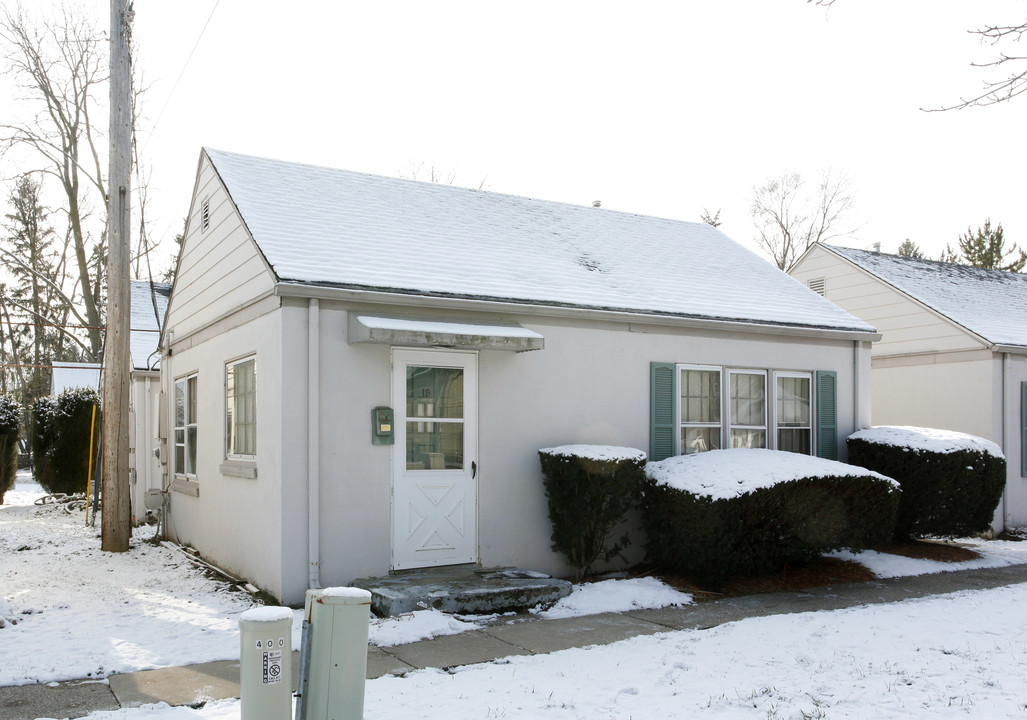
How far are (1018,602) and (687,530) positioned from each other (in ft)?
10.6

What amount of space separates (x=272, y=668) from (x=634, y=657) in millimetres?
3138

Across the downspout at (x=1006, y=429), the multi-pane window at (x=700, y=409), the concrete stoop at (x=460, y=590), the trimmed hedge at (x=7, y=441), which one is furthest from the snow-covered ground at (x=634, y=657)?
the trimmed hedge at (x=7, y=441)

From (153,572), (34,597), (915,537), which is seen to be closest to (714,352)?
(915,537)

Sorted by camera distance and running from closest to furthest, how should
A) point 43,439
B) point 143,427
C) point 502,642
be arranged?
point 502,642 < point 143,427 < point 43,439

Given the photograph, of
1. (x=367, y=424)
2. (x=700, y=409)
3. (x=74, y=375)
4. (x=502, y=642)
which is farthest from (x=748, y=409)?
(x=74, y=375)

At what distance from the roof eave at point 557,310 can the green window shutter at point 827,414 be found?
1.97 ft

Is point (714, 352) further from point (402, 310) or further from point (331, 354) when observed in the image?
point (331, 354)

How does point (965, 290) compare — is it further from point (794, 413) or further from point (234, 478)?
point (234, 478)

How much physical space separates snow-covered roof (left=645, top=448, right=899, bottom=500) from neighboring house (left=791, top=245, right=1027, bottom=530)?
205 inches

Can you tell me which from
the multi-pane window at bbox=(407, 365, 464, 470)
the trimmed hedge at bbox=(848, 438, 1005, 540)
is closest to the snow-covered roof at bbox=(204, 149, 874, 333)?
the multi-pane window at bbox=(407, 365, 464, 470)

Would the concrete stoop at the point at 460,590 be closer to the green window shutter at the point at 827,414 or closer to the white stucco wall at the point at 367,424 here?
the white stucco wall at the point at 367,424

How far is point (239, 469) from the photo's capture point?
9359mm

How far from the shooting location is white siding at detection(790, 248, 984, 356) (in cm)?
1437

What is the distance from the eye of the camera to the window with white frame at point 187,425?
39.0ft
